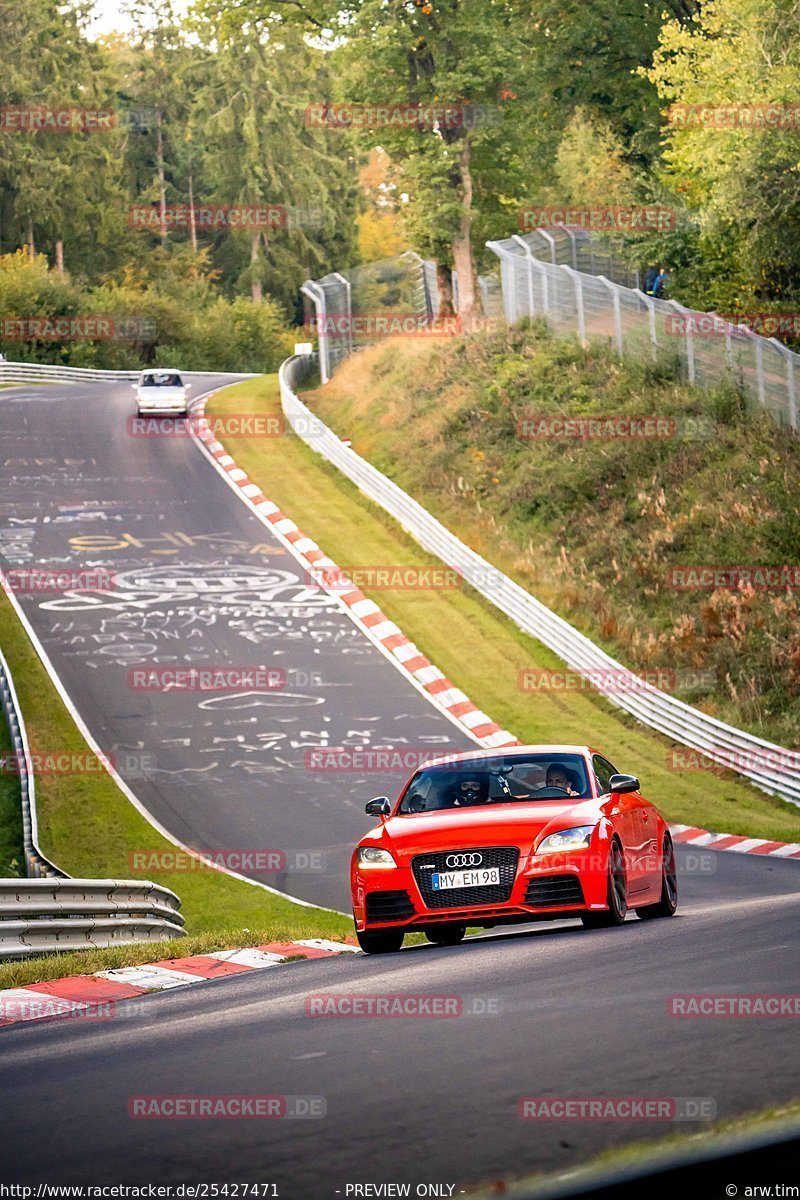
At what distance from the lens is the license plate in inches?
425

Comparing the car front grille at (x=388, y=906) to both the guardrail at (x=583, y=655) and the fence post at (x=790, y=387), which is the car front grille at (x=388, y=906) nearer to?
the guardrail at (x=583, y=655)

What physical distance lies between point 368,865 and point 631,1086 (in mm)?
6184

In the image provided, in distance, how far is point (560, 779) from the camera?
470 inches

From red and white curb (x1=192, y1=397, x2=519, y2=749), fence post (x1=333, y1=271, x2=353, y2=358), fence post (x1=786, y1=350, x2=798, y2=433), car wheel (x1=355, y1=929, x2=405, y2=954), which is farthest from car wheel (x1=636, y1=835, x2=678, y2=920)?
fence post (x1=333, y1=271, x2=353, y2=358)

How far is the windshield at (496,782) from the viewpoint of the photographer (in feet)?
38.9

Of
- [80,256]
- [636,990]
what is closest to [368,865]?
[636,990]

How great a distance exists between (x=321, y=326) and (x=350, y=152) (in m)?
70.4

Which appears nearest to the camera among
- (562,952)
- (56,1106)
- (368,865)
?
(56,1106)

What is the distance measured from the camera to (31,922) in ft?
41.0

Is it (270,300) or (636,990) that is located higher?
(270,300)

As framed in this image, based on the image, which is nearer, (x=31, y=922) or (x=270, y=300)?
(x=31, y=922)

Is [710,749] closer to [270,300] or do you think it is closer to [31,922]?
[31,922]

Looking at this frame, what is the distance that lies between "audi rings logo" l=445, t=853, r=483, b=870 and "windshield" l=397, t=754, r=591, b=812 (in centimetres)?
91

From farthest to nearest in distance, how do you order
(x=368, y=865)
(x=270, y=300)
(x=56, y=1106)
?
(x=270, y=300) < (x=368, y=865) < (x=56, y=1106)
